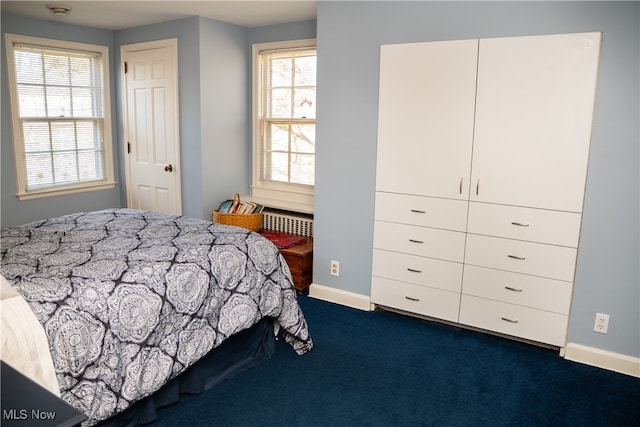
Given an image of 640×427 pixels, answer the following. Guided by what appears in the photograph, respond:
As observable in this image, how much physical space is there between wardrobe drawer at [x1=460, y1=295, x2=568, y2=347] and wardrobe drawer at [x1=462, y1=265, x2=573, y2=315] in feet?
0.13

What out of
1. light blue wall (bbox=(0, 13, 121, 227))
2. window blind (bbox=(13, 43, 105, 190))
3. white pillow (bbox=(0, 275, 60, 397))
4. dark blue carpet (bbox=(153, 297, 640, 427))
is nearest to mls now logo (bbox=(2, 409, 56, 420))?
white pillow (bbox=(0, 275, 60, 397))

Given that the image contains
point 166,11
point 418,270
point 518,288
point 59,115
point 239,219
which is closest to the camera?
point 518,288

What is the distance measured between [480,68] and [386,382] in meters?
1.89

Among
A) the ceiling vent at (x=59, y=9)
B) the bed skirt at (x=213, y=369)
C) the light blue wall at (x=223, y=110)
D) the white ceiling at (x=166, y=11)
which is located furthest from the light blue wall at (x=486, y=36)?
the ceiling vent at (x=59, y=9)

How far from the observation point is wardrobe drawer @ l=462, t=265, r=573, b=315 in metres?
3.04

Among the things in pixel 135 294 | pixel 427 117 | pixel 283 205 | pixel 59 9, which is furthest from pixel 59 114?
pixel 427 117

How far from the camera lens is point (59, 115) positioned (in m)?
4.74

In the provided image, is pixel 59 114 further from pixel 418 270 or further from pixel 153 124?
pixel 418 270

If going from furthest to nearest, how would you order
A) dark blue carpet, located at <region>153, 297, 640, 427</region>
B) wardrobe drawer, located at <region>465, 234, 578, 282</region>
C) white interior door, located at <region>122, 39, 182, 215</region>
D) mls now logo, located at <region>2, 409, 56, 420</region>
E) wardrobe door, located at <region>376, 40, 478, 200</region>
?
white interior door, located at <region>122, 39, 182, 215</region> < wardrobe door, located at <region>376, 40, 478, 200</region> < wardrobe drawer, located at <region>465, 234, 578, 282</region> < dark blue carpet, located at <region>153, 297, 640, 427</region> < mls now logo, located at <region>2, 409, 56, 420</region>

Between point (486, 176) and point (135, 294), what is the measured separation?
2106 millimetres

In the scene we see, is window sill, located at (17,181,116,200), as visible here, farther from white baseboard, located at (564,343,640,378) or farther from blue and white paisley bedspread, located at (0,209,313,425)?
white baseboard, located at (564,343,640,378)

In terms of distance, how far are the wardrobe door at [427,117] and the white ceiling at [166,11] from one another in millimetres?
959

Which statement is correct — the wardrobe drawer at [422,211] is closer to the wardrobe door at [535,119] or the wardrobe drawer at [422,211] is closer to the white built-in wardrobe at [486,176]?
the white built-in wardrobe at [486,176]

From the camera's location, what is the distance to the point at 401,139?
3377 mm
